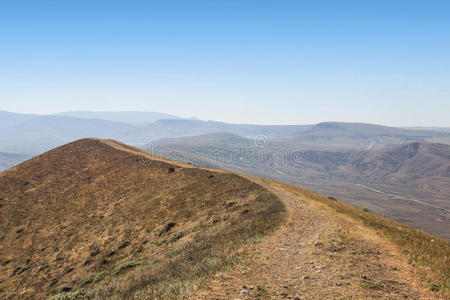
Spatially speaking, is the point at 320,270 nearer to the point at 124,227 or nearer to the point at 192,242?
the point at 192,242

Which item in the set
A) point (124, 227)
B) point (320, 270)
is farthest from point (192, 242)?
point (124, 227)

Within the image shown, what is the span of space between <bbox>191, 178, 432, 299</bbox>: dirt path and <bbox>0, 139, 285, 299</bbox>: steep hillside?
1553 mm

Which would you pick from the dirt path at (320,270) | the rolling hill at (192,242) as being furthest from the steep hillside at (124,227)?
the dirt path at (320,270)

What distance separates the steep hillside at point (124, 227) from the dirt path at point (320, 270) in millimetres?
1553

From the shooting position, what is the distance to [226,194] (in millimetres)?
38031

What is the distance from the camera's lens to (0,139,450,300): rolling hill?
13.9 meters

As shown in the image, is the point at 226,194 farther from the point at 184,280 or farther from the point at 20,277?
the point at 20,277

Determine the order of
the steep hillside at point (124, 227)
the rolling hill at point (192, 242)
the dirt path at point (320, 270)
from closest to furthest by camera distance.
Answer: the dirt path at point (320, 270) → the rolling hill at point (192, 242) → the steep hillside at point (124, 227)

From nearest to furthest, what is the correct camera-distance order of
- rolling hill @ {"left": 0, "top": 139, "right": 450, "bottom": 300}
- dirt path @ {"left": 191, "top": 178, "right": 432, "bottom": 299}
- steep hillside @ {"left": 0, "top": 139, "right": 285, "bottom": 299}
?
dirt path @ {"left": 191, "top": 178, "right": 432, "bottom": 299}, rolling hill @ {"left": 0, "top": 139, "right": 450, "bottom": 300}, steep hillside @ {"left": 0, "top": 139, "right": 285, "bottom": 299}

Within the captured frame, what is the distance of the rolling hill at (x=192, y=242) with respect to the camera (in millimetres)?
13875

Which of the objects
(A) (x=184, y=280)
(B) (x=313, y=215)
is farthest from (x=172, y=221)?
(A) (x=184, y=280)

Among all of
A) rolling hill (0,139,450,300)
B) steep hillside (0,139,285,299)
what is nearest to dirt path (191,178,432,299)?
rolling hill (0,139,450,300)

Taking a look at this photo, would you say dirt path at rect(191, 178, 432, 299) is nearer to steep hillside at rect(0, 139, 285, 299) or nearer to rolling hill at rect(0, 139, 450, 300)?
rolling hill at rect(0, 139, 450, 300)

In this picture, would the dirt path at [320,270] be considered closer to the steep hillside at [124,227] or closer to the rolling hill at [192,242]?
the rolling hill at [192,242]
